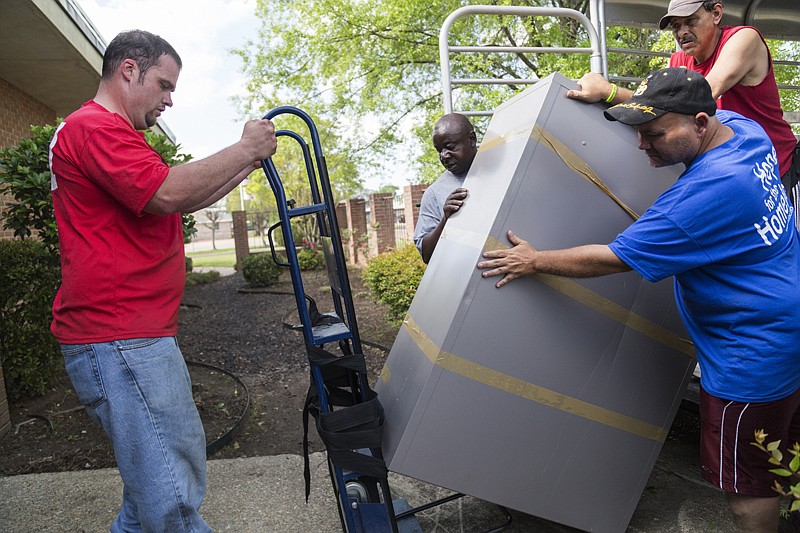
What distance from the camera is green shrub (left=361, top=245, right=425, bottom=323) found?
6668 millimetres

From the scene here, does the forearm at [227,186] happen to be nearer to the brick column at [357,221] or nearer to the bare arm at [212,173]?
the bare arm at [212,173]

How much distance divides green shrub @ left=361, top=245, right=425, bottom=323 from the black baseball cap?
4.74m

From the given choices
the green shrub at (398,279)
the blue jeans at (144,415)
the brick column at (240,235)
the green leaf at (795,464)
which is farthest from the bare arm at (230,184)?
the brick column at (240,235)

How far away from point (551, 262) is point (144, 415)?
4.51ft

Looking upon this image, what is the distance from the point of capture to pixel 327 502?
2.95 metres

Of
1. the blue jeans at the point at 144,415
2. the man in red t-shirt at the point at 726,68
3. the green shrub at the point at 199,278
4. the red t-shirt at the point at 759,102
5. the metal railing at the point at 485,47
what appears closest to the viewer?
the blue jeans at the point at 144,415

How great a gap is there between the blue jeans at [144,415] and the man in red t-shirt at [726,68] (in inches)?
68.7

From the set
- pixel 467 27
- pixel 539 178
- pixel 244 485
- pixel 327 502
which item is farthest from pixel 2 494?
pixel 467 27

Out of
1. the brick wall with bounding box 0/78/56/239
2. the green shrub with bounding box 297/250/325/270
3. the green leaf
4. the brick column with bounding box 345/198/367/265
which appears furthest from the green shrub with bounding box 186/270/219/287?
the green leaf

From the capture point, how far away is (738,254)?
5.96 feet

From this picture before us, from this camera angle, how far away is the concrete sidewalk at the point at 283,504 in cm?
266

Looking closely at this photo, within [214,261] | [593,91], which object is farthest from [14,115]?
[214,261]

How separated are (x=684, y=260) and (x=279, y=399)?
4.08 meters

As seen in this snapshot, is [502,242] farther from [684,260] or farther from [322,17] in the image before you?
[322,17]
